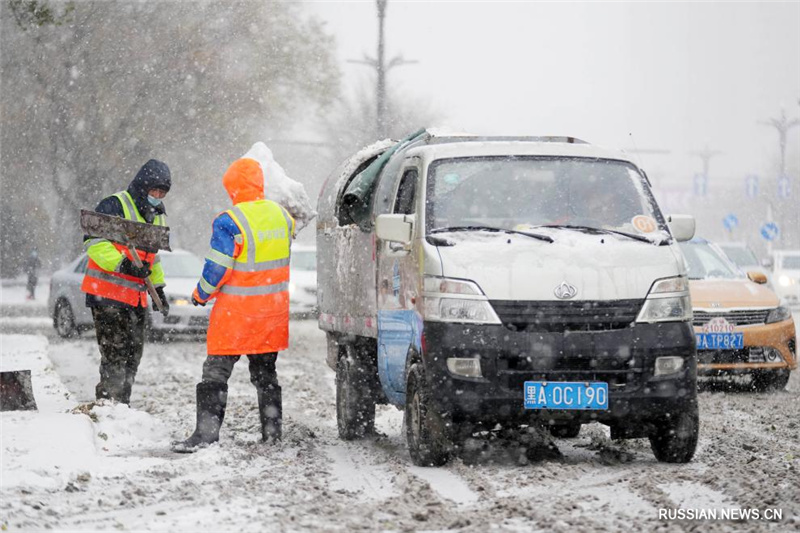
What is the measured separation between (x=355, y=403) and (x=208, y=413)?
1289 millimetres

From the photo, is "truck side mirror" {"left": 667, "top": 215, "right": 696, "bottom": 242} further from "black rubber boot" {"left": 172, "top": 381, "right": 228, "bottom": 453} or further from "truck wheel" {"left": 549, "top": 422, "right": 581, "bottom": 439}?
"black rubber boot" {"left": 172, "top": 381, "right": 228, "bottom": 453}

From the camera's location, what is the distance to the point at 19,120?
34.8 m

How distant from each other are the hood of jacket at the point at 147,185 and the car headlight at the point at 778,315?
19.7ft

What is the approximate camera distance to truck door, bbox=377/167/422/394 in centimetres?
795

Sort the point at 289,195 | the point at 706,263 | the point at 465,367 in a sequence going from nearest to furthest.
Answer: the point at 465,367 → the point at 289,195 → the point at 706,263

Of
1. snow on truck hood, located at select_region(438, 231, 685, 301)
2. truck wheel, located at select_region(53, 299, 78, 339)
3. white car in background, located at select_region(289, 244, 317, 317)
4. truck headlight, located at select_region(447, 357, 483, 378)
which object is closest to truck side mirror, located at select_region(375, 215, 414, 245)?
snow on truck hood, located at select_region(438, 231, 685, 301)

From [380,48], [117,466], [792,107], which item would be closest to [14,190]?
[380,48]

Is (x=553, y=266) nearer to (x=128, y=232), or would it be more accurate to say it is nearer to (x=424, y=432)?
(x=424, y=432)

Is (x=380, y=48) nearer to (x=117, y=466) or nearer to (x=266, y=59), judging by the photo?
(x=266, y=59)

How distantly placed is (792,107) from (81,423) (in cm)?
4694

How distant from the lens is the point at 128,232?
31.1 ft

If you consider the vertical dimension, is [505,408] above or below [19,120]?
below

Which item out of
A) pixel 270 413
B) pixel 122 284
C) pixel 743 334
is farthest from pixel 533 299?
pixel 743 334

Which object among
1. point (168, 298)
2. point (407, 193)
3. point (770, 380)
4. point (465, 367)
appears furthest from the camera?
point (168, 298)
